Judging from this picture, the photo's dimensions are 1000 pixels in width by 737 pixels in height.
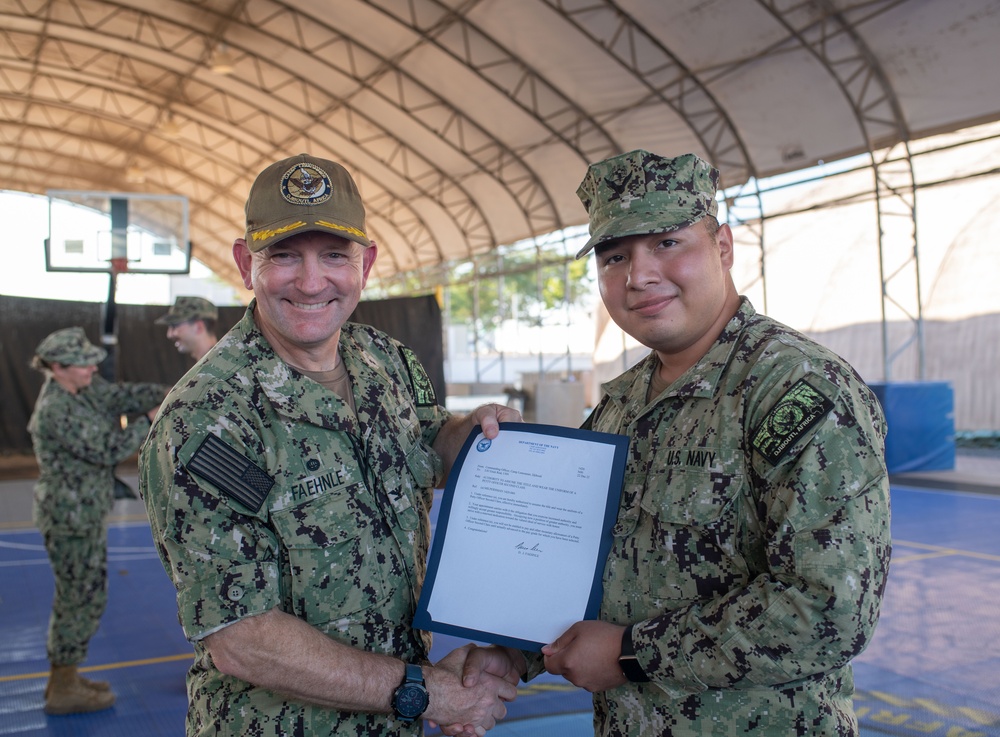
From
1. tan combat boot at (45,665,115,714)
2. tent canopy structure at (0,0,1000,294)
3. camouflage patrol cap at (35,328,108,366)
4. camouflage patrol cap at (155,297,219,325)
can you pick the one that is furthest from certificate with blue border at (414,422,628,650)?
tent canopy structure at (0,0,1000,294)

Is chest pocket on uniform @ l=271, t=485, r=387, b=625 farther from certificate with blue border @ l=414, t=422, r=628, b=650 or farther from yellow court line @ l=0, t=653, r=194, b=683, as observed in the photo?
yellow court line @ l=0, t=653, r=194, b=683

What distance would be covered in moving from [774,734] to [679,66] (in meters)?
12.1

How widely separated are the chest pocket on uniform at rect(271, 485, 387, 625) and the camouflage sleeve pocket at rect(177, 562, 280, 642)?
10cm

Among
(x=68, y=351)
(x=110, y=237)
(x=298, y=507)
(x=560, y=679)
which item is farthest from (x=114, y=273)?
(x=298, y=507)

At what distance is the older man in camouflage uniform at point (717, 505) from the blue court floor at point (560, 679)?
7.40 feet

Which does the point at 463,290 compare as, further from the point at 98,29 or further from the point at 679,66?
the point at 679,66

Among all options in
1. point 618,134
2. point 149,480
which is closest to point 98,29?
point 618,134

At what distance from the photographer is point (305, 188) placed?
Answer: 176 centimetres

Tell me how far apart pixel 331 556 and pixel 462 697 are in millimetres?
405

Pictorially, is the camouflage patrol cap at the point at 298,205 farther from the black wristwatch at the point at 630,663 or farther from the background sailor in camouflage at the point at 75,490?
the background sailor in camouflage at the point at 75,490

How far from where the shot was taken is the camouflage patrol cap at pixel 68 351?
4641mm

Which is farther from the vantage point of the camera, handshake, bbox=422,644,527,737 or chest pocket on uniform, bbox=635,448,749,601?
handshake, bbox=422,644,527,737

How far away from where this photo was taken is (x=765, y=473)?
4.74 ft

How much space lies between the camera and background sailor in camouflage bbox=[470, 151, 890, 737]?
53.9 inches
